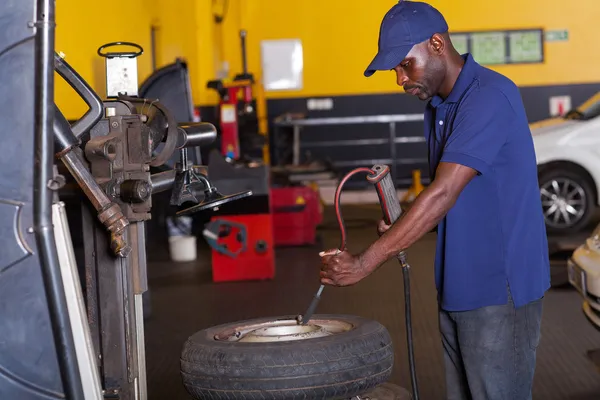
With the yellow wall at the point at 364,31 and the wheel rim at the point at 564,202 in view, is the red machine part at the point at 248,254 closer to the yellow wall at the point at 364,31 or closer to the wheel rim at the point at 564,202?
the wheel rim at the point at 564,202

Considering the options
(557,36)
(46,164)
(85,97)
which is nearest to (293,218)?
(85,97)

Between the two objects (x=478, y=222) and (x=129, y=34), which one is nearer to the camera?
(x=478, y=222)

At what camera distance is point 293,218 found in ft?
33.9

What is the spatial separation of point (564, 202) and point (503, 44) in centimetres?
706

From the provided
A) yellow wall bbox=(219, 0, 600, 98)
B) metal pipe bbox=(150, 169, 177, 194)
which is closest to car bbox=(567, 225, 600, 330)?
metal pipe bbox=(150, 169, 177, 194)

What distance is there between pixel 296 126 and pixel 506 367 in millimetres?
12238

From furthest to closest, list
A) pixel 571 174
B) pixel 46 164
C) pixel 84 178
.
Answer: pixel 571 174, pixel 84 178, pixel 46 164

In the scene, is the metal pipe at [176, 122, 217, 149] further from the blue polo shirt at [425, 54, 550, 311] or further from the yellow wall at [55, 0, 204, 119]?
the yellow wall at [55, 0, 204, 119]

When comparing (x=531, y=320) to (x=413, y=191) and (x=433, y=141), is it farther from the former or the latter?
(x=413, y=191)

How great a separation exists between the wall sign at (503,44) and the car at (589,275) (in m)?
11.9

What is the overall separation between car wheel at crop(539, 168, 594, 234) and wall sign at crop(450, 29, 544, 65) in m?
6.83

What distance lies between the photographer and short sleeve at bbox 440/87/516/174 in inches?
100

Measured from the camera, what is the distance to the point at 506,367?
→ 270cm

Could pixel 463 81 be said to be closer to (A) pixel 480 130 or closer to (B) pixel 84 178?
(A) pixel 480 130
